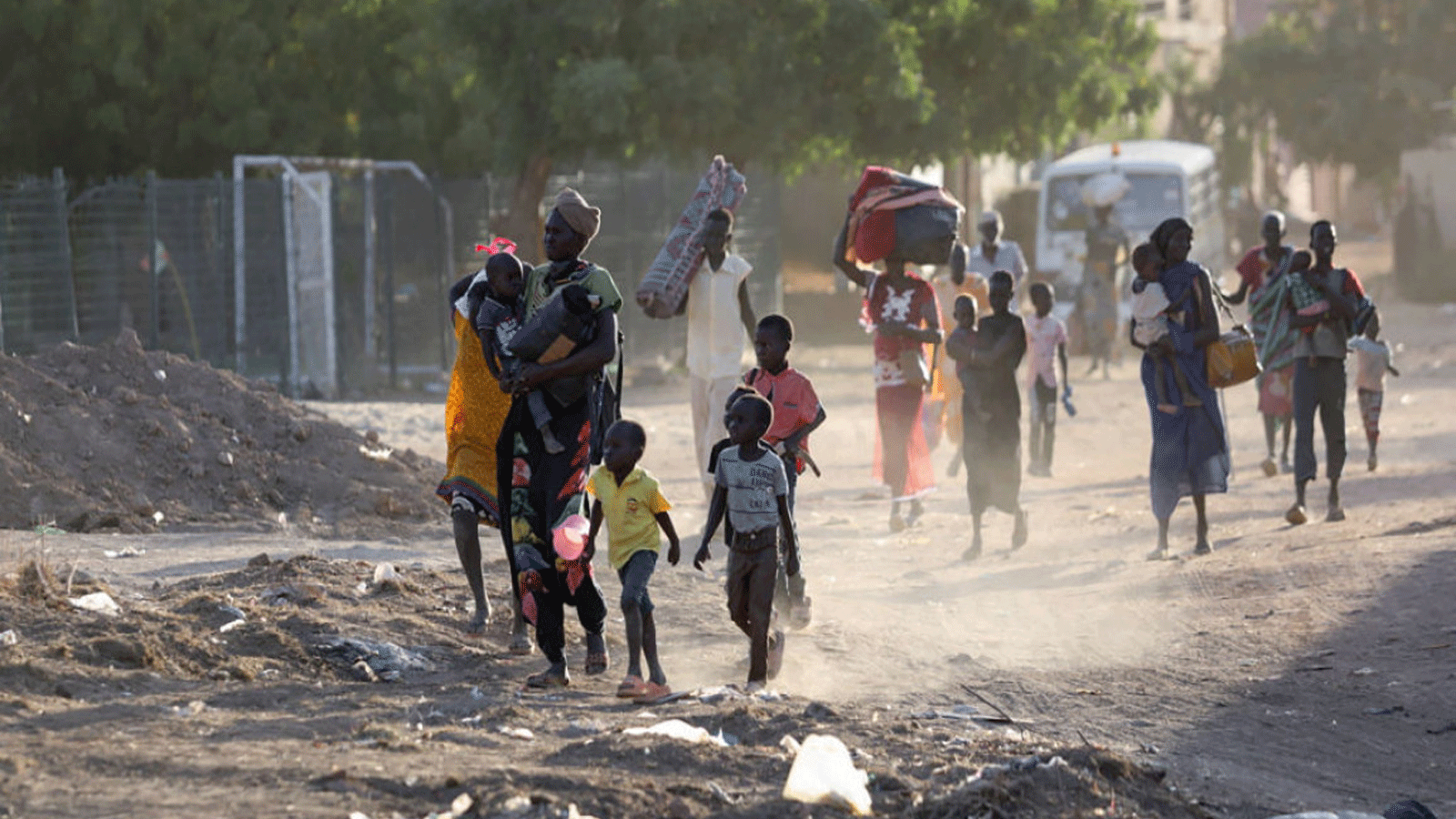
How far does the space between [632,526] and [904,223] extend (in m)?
4.81

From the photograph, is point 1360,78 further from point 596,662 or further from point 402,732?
point 402,732

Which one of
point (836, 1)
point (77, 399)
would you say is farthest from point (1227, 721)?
point (836, 1)

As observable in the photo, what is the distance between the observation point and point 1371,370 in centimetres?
1312

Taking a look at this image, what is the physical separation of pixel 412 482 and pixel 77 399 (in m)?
1.99

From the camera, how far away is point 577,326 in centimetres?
693

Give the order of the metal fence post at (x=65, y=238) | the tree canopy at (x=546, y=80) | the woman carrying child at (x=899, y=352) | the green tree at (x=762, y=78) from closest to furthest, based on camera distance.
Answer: the woman carrying child at (x=899, y=352) → the metal fence post at (x=65, y=238) → the green tree at (x=762, y=78) → the tree canopy at (x=546, y=80)

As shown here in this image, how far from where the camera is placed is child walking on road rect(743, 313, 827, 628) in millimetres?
7934

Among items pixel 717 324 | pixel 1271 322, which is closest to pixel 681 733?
pixel 717 324

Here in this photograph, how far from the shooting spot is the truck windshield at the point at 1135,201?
91.2ft

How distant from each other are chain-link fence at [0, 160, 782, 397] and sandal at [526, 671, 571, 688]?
10068 mm

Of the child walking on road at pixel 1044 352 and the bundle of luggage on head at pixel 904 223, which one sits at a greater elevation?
the bundle of luggage on head at pixel 904 223

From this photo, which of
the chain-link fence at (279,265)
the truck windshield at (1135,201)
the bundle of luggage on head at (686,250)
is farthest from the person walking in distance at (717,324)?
the truck windshield at (1135,201)

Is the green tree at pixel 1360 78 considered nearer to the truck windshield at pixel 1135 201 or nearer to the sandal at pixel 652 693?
the truck windshield at pixel 1135 201

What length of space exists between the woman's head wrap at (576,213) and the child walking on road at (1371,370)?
20.9 feet
